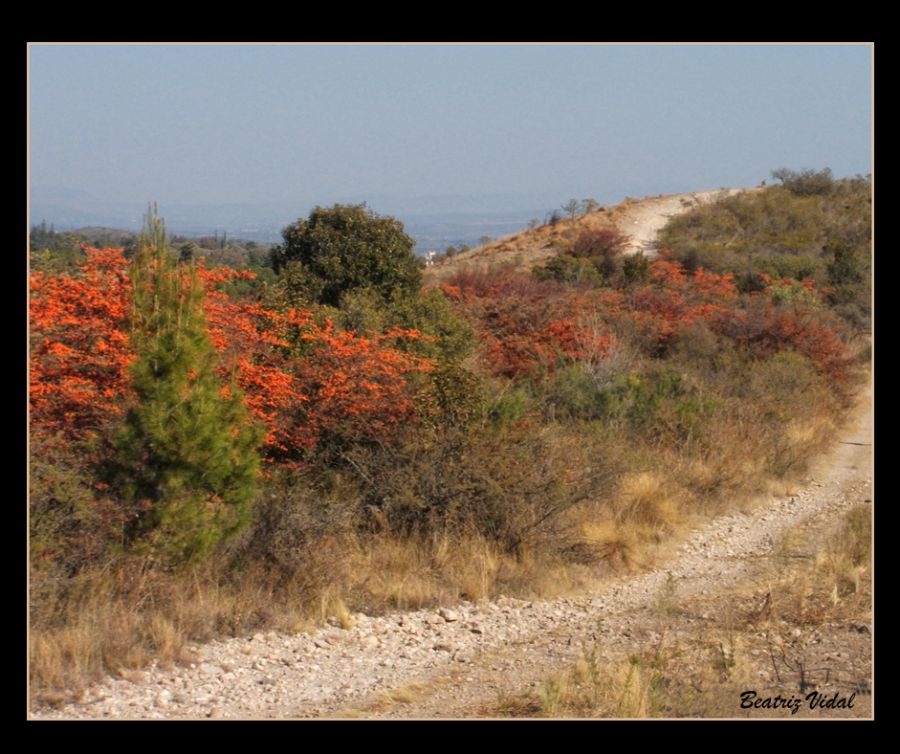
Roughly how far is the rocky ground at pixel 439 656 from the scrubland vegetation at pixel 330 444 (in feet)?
0.90

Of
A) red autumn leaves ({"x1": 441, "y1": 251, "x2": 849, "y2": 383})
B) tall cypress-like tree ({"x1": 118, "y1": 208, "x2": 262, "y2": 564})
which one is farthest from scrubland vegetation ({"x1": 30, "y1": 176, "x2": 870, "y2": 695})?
red autumn leaves ({"x1": 441, "y1": 251, "x2": 849, "y2": 383})

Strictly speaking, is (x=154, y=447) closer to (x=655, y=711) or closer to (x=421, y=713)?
(x=421, y=713)

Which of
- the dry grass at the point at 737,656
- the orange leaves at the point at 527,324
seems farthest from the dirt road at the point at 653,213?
the dry grass at the point at 737,656

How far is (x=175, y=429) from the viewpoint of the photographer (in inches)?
285

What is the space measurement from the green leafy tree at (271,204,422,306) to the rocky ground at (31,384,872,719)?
826 centimetres

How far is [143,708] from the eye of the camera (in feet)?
19.6

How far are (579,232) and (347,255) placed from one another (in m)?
25.6

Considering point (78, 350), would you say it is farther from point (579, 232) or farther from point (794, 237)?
point (794, 237)

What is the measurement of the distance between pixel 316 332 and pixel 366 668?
587 centimetres

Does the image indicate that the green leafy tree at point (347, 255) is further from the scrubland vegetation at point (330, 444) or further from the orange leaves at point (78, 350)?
the orange leaves at point (78, 350)

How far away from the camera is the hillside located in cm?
3725

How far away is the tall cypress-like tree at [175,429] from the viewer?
23.8 feet

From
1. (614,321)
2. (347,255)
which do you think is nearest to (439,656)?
(347,255)
